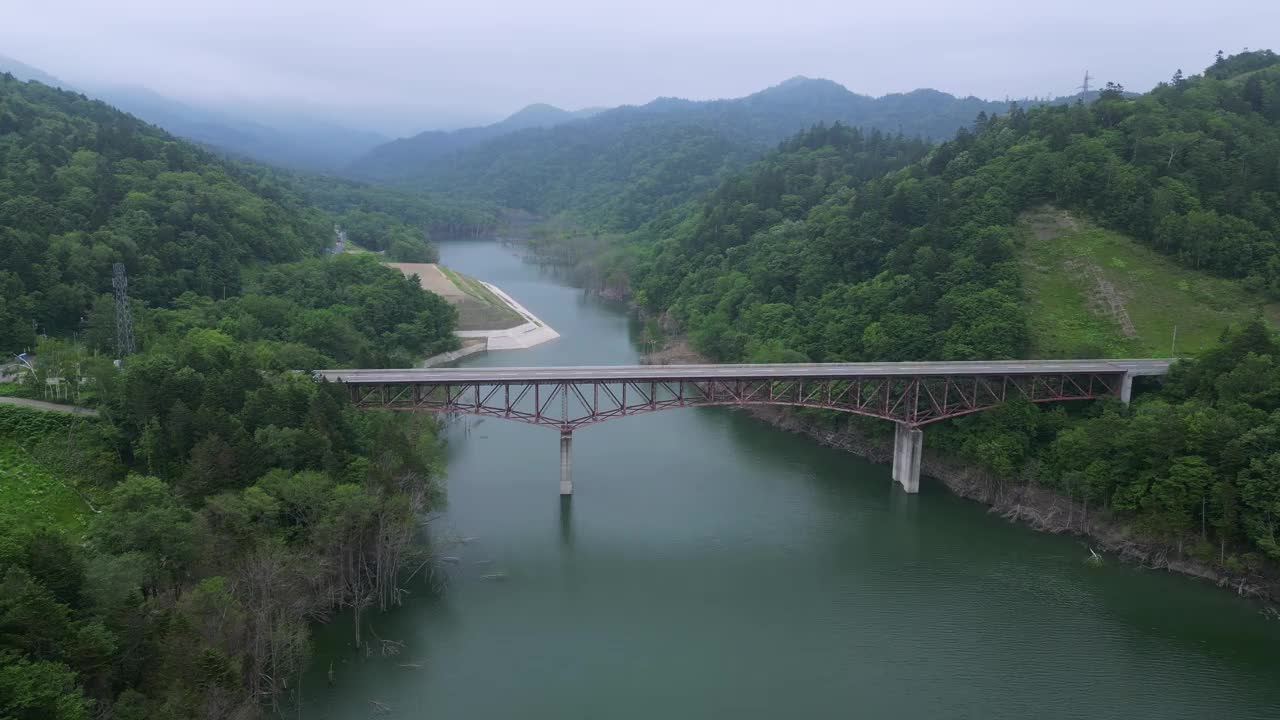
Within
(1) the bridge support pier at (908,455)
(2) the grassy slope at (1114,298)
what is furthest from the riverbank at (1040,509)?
(2) the grassy slope at (1114,298)

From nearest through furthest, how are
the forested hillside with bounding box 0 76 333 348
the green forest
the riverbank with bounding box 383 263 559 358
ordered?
the green forest
the forested hillside with bounding box 0 76 333 348
the riverbank with bounding box 383 263 559 358

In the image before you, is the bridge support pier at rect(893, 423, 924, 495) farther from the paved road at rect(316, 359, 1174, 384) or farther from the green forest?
the paved road at rect(316, 359, 1174, 384)

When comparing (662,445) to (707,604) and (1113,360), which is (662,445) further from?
(1113,360)

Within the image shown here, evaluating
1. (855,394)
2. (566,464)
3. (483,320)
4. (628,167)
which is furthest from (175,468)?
(628,167)

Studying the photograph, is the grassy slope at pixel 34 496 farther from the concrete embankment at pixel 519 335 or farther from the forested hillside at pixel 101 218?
the concrete embankment at pixel 519 335

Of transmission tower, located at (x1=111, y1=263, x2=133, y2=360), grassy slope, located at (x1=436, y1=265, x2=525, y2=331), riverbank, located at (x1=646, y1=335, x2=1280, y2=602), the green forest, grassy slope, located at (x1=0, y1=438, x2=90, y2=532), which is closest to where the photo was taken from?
the green forest

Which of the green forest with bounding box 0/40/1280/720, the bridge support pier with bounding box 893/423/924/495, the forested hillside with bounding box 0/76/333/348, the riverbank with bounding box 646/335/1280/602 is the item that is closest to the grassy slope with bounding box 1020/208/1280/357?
the green forest with bounding box 0/40/1280/720
